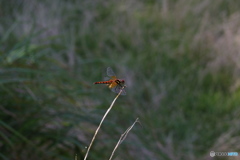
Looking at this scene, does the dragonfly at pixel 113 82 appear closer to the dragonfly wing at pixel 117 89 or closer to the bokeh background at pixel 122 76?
the dragonfly wing at pixel 117 89

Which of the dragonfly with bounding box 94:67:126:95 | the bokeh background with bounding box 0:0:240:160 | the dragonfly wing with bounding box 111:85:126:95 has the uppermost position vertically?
the bokeh background with bounding box 0:0:240:160

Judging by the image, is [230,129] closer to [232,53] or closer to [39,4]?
[232,53]

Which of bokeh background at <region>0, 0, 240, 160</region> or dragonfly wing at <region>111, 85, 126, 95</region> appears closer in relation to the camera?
dragonfly wing at <region>111, 85, 126, 95</region>

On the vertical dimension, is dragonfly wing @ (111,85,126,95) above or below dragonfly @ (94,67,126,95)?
below

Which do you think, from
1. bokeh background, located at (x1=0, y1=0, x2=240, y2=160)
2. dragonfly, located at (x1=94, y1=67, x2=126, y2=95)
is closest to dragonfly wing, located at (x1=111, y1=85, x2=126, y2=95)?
dragonfly, located at (x1=94, y1=67, x2=126, y2=95)

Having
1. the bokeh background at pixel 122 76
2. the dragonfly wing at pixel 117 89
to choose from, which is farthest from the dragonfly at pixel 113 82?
the bokeh background at pixel 122 76

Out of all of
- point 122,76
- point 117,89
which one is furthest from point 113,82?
point 122,76

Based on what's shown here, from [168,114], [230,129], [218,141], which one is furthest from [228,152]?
[168,114]

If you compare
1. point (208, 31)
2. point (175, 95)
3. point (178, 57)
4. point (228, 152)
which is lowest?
point (228, 152)

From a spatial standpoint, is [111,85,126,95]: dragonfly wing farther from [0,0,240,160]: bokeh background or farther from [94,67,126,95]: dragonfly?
[0,0,240,160]: bokeh background
